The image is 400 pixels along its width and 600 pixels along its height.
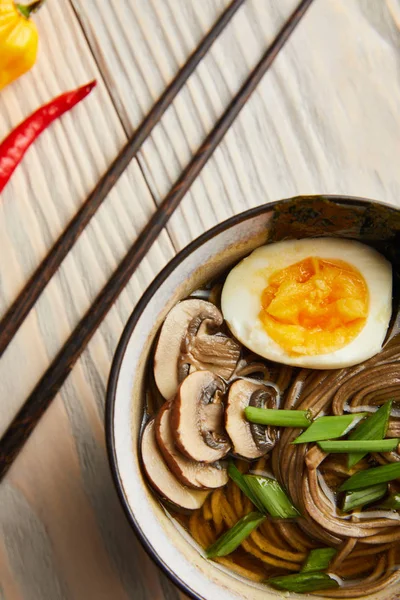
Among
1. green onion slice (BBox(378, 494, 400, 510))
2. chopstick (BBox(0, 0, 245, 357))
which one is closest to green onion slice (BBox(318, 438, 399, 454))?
green onion slice (BBox(378, 494, 400, 510))

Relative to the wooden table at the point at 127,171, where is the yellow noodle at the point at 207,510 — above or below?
below

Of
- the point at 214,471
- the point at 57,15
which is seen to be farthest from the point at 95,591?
the point at 57,15

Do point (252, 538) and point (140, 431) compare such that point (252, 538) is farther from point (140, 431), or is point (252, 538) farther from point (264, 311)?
point (264, 311)

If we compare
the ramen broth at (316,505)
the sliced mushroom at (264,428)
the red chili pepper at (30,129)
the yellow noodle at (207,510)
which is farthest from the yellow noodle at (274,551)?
the red chili pepper at (30,129)

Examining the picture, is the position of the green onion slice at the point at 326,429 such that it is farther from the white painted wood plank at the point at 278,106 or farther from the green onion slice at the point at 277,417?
the white painted wood plank at the point at 278,106

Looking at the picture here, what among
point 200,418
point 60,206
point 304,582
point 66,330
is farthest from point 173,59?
point 304,582

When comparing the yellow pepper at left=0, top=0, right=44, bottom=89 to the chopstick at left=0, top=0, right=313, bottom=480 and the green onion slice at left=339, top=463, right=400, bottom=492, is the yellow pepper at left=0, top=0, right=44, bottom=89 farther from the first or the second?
the green onion slice at left=339, top=463, right=400, bottom=492

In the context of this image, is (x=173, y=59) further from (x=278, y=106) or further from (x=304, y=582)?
(x=304, y=582)
